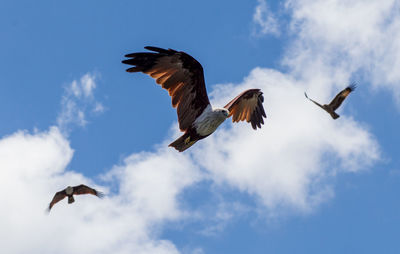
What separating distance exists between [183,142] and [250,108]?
391cm

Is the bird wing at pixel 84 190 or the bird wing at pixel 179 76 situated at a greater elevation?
the bird wing at pixel 84 190

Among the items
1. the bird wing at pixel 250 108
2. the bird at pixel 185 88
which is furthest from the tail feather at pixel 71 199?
the bird at pixel 185 88

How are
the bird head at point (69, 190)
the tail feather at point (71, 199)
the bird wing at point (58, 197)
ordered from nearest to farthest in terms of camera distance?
the tail feather at point (71, 199) → the bird head at point (69, 190) → the bird wing at point (58, 197)

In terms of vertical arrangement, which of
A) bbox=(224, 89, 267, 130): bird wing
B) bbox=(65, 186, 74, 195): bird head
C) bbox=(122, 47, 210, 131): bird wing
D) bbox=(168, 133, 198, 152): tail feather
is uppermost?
bbox=(65, 186, 74, 195): bird head

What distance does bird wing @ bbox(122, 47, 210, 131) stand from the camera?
16.7 meters

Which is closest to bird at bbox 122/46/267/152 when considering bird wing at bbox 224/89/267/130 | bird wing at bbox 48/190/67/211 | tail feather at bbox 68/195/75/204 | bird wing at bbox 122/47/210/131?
bird wing at bbox 122/47/210/131

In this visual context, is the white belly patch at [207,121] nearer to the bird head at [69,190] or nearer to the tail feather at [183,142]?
the tail feather at [183,142]

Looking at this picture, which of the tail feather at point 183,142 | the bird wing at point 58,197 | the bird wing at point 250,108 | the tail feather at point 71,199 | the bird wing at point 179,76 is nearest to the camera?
the bird wing at point 179,76

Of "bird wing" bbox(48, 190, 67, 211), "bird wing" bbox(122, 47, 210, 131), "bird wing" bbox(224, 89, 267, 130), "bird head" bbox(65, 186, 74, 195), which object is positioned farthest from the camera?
"bird wing" bbox(48, 190, 67, 211)

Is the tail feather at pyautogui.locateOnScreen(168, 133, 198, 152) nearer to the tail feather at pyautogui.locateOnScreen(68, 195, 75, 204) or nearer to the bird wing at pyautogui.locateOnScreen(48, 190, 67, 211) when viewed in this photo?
the tail feather at pyautogui.locateOnScreen(68, 195, 75, 204)

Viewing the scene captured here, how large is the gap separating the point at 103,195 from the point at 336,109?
992 centimetres

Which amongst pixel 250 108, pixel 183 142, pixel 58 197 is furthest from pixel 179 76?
pixel 58 197

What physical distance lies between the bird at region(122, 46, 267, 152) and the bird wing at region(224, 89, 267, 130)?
2.63 metres

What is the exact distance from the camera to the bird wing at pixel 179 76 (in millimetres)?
16688
